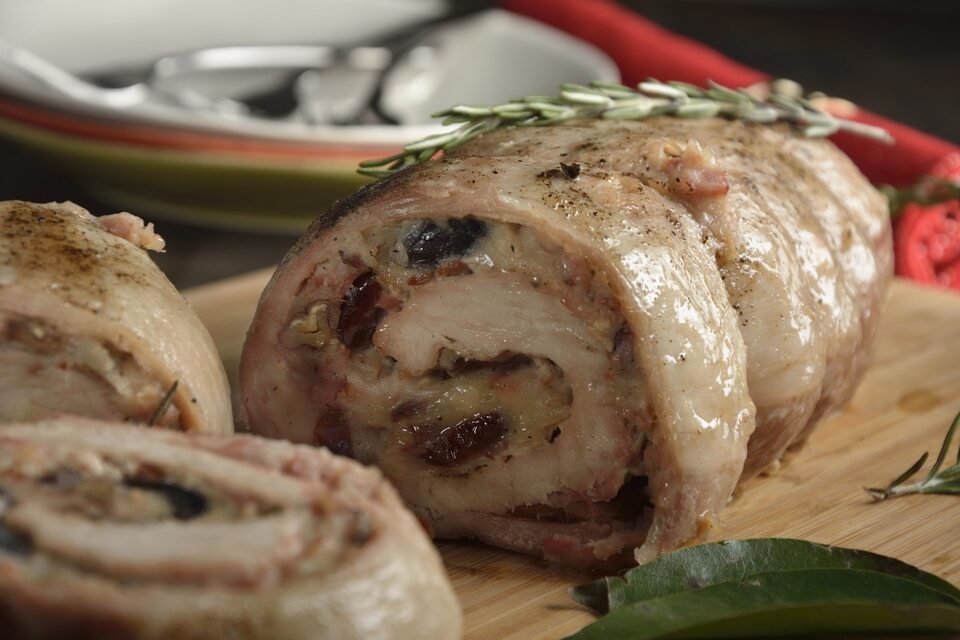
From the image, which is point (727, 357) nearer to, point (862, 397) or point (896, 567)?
point (896, 567)

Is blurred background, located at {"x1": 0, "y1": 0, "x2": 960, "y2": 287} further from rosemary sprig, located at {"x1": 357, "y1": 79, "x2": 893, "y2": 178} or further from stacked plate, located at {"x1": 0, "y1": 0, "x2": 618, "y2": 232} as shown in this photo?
rosemary sprig, located at {"x1": 357, "y1": 79, "x2": 893, "y2": 178}

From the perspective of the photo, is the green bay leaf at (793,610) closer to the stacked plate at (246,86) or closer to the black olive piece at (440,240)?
the black olive piece at (440,240)

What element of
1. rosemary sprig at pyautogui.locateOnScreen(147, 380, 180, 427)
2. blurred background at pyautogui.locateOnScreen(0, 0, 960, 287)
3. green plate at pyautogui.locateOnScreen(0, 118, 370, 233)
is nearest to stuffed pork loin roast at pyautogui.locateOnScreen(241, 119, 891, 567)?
rosemary sprig at pyautogui.locateOnScreen(147, 380, 180, 427)

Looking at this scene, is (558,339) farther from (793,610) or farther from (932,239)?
(932,239)

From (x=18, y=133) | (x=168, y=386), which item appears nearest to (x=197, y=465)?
(x=168, y=386)

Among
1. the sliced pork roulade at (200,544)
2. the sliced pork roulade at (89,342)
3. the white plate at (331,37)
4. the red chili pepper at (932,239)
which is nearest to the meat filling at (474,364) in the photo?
the sliced pork roulade at (89,342)

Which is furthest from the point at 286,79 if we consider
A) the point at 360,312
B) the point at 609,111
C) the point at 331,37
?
the point at 360,312

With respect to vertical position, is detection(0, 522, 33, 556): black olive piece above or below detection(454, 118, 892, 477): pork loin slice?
below
